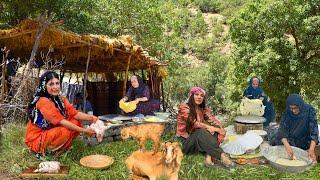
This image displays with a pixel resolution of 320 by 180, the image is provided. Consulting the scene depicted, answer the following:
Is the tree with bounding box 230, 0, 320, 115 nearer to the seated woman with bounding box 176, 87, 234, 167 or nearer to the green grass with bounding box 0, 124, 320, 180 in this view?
the seated woman with bounding box 176, 87, 234, 167

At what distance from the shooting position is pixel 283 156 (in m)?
5.28

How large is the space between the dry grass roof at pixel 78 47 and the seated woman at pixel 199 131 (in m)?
2.98

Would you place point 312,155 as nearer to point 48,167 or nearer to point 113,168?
point 113,168

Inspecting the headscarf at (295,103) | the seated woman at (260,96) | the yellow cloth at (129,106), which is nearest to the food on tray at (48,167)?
the yellow cloth at (129,106)

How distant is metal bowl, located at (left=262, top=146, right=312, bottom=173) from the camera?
4816 mm

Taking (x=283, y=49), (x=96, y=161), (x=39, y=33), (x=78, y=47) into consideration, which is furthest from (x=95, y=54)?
(x=283, y=49)

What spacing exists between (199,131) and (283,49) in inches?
Answer: 406

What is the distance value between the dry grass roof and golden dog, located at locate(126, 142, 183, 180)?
407 centimetres

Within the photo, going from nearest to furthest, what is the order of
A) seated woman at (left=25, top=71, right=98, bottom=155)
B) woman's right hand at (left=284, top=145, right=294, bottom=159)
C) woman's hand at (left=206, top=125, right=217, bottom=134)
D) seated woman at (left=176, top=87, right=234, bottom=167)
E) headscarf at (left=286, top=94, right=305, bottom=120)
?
seated woman at (left=25, top=71, right=98, bottom=155) < woman's right hand at (left=284, top=145, right=294, bottom=159) < seated woman at (left=176, top=87, right=234, bottom=167) < woman's hand at (left=206, top=125, right=217, bottom=134) < headscarf at (left=286, top=94, right=305, bottom=120)

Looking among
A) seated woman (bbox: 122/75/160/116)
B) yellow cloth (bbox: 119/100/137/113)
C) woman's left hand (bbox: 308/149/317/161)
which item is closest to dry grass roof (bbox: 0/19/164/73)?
seated woman (bbox: 122/75/160/116)

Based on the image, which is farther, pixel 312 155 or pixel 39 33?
pixel 39 33

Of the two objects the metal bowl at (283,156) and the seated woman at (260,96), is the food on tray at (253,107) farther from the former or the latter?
the metal bowl at (283,156)

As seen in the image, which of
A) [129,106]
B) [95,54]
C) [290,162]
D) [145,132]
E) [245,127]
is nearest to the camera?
[145,132]

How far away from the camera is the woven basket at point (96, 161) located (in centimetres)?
494
